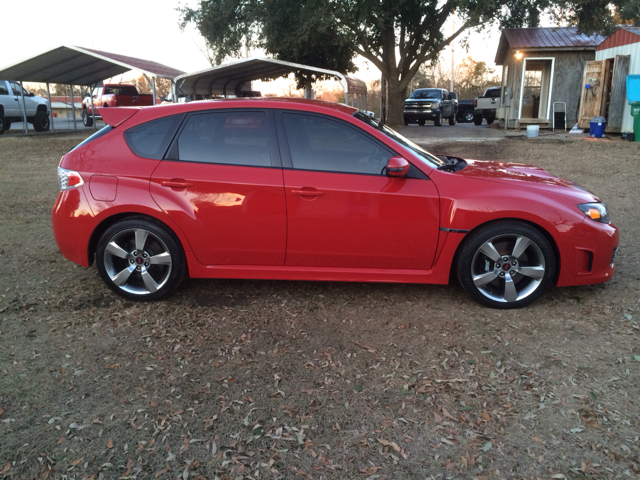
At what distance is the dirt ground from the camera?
8.66 feet

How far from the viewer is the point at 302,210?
4.21m

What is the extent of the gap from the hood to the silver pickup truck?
87.5ft

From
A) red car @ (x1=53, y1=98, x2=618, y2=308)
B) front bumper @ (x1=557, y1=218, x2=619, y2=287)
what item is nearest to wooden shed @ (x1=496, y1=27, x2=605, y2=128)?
front bumper @ (x1=557, y1=218, x2=619, y2=287)

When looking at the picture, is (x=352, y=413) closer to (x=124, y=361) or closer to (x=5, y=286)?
(x=124, y=361)

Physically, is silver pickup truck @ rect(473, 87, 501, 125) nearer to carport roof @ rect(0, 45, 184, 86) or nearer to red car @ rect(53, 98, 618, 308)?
carport roof @ rect(0, 45, 184, 86)

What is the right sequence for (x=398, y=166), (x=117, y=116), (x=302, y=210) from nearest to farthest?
(x=398, y=166) → (x=302, y=210) → (x=117, y=116)

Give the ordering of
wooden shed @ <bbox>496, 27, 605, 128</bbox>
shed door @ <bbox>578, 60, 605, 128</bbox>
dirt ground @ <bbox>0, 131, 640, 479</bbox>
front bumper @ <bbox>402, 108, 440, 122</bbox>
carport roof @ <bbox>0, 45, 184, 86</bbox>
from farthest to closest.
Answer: front bumper @ <bbox>402, 108, 440, 122</bbox> < wooden shed @ <bbox>496, 27, 605, 128</bbox> < carport roof @ <bbox>0, 45, 184, 86</bbox> < shed door @ <bbox>578, 60, 605, 128</bbox> < dirt ground @ <bbox>0, 131, 640, 479</bbox>

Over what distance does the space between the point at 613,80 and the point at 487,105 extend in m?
12.7

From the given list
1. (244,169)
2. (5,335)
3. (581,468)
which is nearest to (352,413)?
(581,468)

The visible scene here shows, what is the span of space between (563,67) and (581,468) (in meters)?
23.0

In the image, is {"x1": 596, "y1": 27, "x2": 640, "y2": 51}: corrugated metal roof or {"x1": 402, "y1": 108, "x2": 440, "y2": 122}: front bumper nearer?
{"x1": 596, "y1": 27, "x2": 640, "y2": 51}: corrugated metal roof

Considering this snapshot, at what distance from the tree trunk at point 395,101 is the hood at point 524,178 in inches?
835

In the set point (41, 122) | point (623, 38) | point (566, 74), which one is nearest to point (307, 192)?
point (623, 38)

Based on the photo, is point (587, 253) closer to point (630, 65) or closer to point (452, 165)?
point (452, 165)
